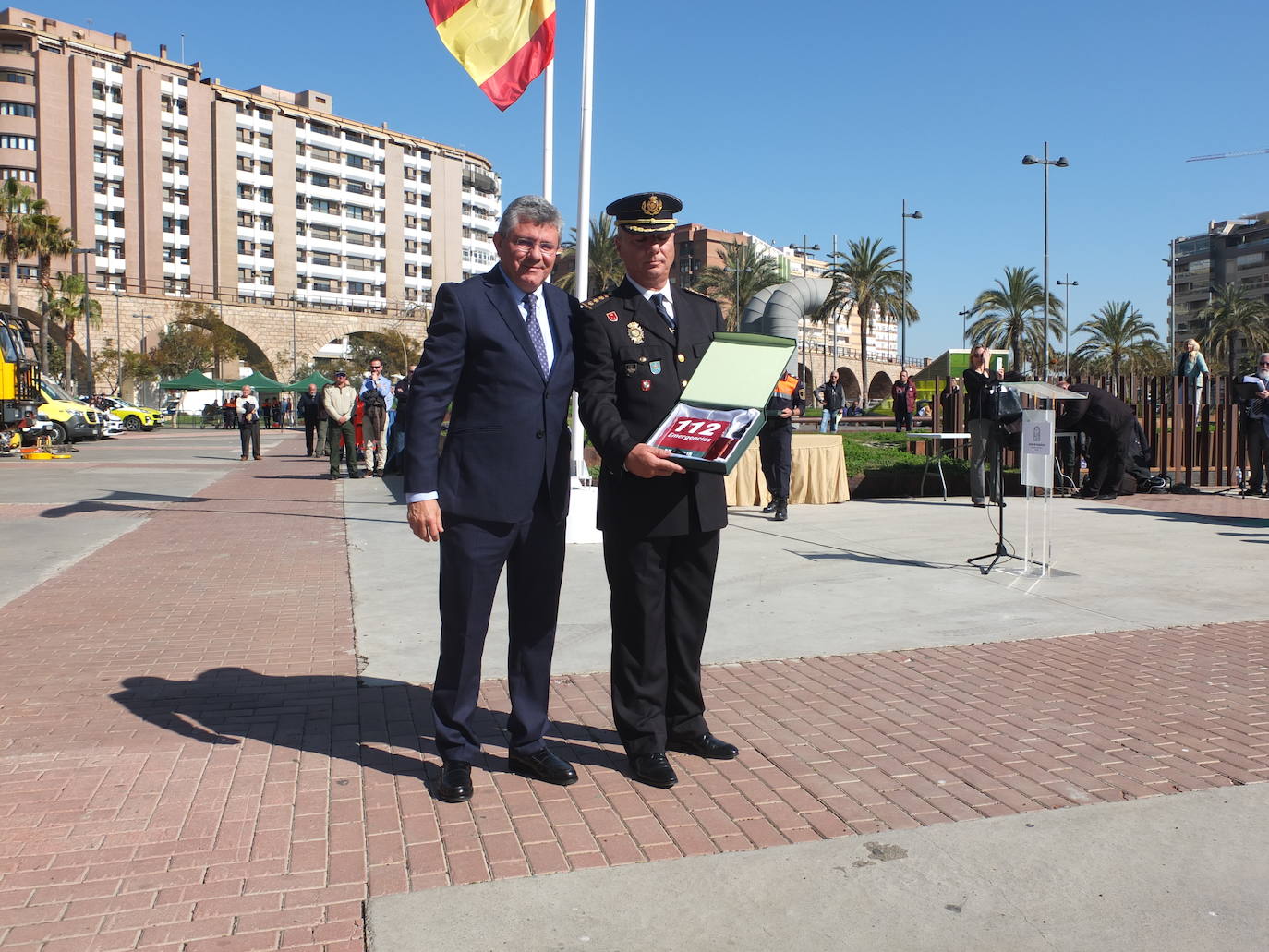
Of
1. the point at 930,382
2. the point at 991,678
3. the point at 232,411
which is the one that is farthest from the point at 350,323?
the point at 991,678

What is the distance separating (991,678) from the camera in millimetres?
5184

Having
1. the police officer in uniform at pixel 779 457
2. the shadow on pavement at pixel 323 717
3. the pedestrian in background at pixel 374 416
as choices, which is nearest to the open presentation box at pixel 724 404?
the shadow on pavement at pixel 323 717

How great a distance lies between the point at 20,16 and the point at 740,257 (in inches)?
2277

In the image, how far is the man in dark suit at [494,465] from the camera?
11.9 ft

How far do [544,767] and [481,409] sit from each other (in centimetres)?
127

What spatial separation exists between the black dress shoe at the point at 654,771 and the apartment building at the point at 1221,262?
453 feet

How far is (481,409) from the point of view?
146 inches

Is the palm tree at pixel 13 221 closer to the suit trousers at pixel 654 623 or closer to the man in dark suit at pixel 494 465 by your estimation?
the man in dark suit at pixel 494 465

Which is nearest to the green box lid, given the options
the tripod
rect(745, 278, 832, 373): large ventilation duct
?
the tripod

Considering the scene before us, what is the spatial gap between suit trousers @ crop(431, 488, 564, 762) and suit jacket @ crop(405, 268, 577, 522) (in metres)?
Answer: 0.10

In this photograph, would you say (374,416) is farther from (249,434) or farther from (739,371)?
(739,371)

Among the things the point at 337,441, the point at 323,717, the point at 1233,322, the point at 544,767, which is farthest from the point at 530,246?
the point at 1233,322

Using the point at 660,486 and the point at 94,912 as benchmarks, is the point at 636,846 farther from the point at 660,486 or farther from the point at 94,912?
the point at 94,912

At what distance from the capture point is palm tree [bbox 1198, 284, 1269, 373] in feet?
252
